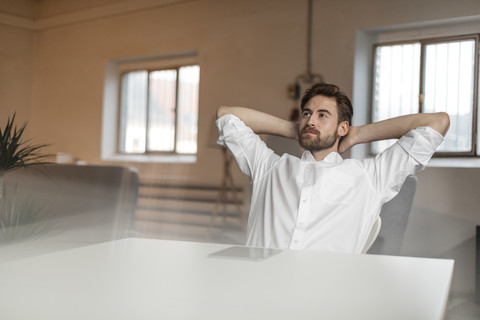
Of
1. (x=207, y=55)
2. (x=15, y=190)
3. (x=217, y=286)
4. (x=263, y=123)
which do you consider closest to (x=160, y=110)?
(x=207, y=55)

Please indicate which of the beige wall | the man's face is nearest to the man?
the man's face

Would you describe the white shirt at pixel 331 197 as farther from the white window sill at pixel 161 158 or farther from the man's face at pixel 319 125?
the white window sill at pixel 161 158

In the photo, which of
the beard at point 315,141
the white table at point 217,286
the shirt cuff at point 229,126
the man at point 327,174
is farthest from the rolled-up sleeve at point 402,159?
the white table at point 217,286

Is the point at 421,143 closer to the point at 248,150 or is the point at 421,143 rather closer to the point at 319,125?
the point at 319,125

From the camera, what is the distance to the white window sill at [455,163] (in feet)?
10.1

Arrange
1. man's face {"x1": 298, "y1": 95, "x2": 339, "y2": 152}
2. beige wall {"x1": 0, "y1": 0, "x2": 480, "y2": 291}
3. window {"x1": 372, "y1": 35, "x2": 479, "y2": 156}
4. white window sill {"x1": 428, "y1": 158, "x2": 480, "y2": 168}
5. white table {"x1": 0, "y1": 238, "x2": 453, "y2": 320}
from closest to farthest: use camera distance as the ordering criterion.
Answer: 1. white table {"x1": 0, "y1": 238, "x2": 453, "y2": 320}
2. man's face {"x1": 298, "y1": 95, "x2": 339, "y2": 152}
3. beige wall {"x1": 0, "y1": 0, "x2": 480, "y2": 291}
4. white window sill {"x1": 428, "y1": 158, "x2": 480, "y2": 168}
5. window {"x1": 372, "y1": 35, "x2": 479, "y2": 156}

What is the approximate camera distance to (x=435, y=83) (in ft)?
10.8

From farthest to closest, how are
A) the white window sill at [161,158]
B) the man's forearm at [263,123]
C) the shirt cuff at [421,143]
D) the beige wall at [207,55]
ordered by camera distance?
the white window sill at [161,158] < the beige wall at [207,55] < the man's forearm at [263,123] < the shirt cuff at [421,143]

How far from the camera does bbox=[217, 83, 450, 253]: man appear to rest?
1384mm

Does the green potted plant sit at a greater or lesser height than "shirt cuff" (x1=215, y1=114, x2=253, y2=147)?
lesser

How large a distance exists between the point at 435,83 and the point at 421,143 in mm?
2128

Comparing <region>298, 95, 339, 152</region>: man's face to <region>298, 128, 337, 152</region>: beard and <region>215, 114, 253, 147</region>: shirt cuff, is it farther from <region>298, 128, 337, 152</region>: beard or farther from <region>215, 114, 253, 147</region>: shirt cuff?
<region>215, 114, 253, 147</region>: shirt cuff

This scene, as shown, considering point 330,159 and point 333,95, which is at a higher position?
point 333,95

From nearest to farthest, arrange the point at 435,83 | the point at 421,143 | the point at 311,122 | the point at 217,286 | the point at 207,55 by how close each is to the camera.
Result: 1. the point at 217,286
2. the point at 421,143
3. the point at 311,122
4. the point at 435,83
5. the point at 207,55
